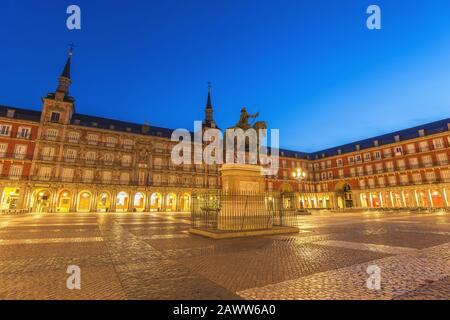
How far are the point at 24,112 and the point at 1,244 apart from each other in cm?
4015

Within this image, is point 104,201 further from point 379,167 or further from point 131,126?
point 379,167

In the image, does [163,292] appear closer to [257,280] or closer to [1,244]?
[257,280]

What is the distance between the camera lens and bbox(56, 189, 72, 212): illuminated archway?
107 feet

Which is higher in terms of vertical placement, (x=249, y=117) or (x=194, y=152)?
(x=194, y=152)

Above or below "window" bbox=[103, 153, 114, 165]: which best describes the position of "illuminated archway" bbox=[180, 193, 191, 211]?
below

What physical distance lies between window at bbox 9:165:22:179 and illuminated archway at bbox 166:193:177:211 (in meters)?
21.2

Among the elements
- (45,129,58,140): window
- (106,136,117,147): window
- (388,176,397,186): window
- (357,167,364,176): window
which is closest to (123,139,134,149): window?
(106,136,117,147): window

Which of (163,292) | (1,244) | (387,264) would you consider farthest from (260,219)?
(1,244)

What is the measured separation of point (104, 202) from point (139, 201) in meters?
5.38

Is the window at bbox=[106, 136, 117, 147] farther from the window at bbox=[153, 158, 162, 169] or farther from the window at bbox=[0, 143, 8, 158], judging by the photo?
→ the window at bbox=[0, 143, 8, 158]

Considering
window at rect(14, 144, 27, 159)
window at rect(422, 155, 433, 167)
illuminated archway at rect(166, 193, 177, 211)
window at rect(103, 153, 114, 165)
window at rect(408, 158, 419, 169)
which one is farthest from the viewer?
illuminated archway at rect(166, 193, 177, 211)

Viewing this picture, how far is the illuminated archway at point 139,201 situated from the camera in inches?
1485

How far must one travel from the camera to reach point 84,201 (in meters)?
34.7
